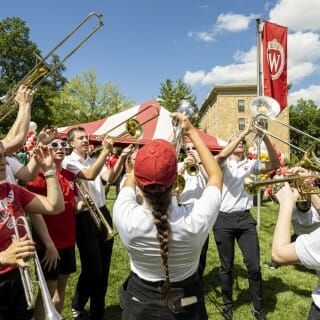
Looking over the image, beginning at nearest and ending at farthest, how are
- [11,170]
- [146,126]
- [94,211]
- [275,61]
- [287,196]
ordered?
[287,196] → [11,170] → [94,211] → [275,61] → [146,126]

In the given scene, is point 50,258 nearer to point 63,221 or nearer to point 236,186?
point 63,221

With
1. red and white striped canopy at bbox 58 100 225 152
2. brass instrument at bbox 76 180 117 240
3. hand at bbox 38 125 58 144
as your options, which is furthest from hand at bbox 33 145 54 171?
red and white striped canopy at bbox 58 100 225 152

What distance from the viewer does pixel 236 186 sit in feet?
14.1

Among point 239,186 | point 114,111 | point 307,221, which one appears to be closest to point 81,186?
point 239,186

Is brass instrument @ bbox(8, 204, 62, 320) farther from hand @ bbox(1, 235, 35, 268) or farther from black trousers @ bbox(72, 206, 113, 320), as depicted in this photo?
black trousers @ bbox(72, 206, 113, 320)

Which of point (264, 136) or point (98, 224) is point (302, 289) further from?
point (98, 224)

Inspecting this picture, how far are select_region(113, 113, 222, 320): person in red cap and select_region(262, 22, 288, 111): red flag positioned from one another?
22.4ft

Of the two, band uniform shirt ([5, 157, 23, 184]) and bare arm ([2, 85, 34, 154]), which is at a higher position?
Result: bare arm ([2, 85, 34, 154])

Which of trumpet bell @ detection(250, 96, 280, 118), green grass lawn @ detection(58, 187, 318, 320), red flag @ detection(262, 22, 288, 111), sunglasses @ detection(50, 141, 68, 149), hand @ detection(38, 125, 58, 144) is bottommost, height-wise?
green grass lawn @ detection(58, 187, 318, 320)

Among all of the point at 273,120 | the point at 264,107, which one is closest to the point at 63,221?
the point at 273,120

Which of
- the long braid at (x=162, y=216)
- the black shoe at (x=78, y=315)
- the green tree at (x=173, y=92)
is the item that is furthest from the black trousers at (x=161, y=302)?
the green tree at (x=173, y=92)

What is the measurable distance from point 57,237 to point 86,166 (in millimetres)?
880

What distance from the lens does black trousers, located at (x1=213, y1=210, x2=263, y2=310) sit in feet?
13.2

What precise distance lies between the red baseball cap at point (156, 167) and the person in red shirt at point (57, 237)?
1607 mm
